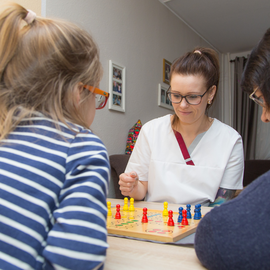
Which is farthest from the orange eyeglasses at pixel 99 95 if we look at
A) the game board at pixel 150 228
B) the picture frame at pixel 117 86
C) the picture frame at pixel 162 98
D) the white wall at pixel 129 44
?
the picture frame at pixel 162 98

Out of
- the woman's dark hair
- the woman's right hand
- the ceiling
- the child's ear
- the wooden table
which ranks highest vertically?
the ceiling

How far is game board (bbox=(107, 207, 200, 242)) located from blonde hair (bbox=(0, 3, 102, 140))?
1.16 ft

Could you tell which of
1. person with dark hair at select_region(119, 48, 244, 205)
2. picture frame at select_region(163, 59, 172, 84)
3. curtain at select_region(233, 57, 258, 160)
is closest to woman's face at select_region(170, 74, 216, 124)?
person with dark hair at select_region(119, 48, 244, 205)

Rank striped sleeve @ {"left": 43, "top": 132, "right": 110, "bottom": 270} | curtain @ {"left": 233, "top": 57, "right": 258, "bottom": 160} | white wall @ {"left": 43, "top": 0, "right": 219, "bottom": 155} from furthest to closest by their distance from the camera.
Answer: curtain @ {"left": 233, "top": 57, "right": 258, "bottom": 160}, white wall @ {"left": 43, "top": 0, "right": 219, "bottom": 155}, striped sleeve @ {"left": 43, "top": 132, "right": 110, "bottom": 270}

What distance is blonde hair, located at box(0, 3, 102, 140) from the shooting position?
61 cm

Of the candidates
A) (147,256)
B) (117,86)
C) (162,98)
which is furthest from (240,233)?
(162,98)

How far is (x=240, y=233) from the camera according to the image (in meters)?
0.51

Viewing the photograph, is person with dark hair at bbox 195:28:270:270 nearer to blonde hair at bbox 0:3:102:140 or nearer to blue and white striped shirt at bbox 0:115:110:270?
blue and white striped shirt at bbox 0:115:110:270

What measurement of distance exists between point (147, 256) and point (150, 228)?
18 centimetres

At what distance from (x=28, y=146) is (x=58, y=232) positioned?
18 cm

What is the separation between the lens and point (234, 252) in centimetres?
51

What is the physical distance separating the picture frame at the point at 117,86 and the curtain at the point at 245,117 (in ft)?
9.56

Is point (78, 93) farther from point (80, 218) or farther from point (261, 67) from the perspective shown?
point (261, 67)

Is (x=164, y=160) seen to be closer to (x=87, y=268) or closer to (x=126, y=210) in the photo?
(x=126, y=210)
